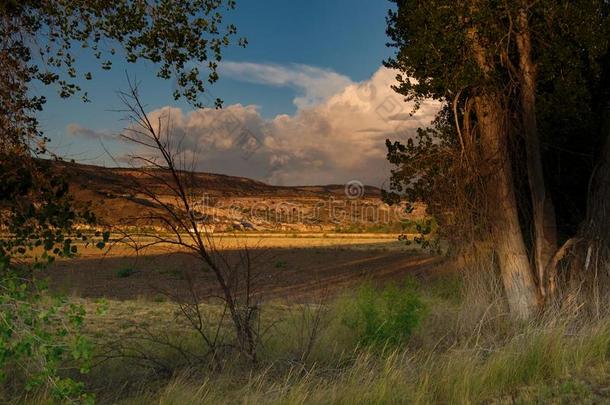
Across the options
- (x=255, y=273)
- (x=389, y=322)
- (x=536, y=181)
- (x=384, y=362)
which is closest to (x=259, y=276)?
(x=255, y=273)

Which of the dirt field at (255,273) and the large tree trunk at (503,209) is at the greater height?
the large tree trunk at (503,209)

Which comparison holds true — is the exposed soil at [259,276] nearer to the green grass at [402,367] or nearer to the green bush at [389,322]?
the green bush at [389,322]

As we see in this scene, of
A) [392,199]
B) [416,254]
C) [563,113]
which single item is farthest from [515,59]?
[416,254]

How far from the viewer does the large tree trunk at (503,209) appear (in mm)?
10156

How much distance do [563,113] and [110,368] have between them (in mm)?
8498

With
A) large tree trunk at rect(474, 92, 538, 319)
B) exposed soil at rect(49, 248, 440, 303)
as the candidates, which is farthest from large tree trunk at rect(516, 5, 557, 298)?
exposed soil at rect(49, 248, 440, 303)

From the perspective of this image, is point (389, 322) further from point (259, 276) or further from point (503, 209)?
point (259, 276)

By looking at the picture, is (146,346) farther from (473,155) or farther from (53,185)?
(473,155)

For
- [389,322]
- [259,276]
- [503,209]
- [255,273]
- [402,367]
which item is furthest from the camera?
[255,273]

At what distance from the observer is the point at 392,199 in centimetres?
1223

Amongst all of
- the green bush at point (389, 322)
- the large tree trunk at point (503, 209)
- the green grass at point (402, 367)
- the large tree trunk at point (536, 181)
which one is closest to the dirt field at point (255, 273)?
the large tree trunk at point (503, 209)

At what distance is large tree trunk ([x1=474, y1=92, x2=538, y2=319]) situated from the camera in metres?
10.2

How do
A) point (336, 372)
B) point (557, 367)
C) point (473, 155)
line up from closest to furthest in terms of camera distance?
point (557, 367) → point (336, 372) → point (473, 155)

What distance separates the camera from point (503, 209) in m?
10.5
